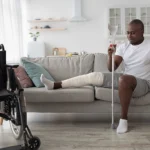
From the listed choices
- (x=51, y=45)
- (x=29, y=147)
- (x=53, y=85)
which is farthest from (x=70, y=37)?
(x=29, y=147)

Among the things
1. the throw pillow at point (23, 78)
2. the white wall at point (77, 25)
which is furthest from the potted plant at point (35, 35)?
the throw pillow at point (23, 78)

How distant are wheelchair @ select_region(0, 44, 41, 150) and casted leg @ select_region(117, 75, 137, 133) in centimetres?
85

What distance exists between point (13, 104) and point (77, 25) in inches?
170

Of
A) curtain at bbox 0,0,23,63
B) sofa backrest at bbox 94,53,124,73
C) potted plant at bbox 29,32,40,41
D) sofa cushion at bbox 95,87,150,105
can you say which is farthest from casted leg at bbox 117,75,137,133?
potted plant at bbox 29,32,40,41

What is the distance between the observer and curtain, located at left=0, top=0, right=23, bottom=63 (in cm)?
471

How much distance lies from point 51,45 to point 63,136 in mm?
4026

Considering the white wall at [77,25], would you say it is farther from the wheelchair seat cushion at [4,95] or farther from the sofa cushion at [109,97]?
the wheelchair seat cushion at [4,95]

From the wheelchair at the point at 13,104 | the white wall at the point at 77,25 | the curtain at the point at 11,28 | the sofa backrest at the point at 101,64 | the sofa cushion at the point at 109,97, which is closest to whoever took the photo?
the wheelchair at the point at 13,104

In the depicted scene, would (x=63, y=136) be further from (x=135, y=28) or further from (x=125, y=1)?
(x=125, y=1)

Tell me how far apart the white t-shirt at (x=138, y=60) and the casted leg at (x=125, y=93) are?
21cm

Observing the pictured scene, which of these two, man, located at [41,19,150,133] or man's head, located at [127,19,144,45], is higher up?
man's head, located at [127,19,144,45]

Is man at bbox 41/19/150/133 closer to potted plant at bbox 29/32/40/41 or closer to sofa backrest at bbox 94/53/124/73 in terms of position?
sofa backrest at bbox 94/53/124/73

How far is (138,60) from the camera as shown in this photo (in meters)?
2.62

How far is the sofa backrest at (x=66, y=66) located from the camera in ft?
10.6
